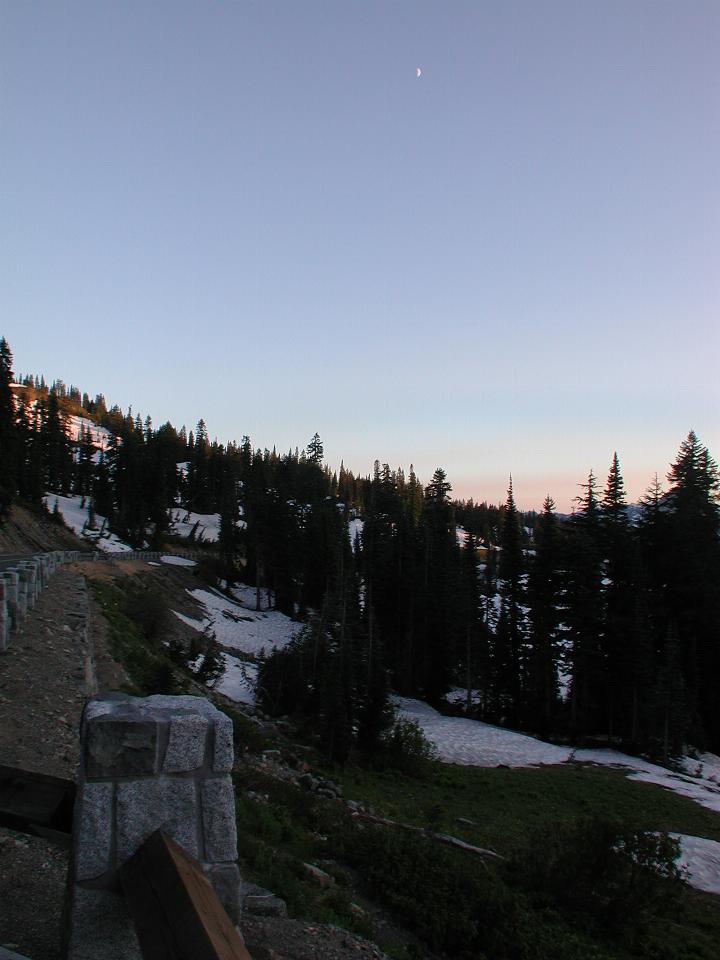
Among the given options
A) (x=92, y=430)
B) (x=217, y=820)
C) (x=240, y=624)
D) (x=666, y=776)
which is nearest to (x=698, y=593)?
(x=666, y=776)

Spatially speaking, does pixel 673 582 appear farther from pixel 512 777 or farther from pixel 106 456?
pixel 106 456

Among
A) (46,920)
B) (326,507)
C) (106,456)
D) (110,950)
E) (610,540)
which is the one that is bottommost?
(46,920)

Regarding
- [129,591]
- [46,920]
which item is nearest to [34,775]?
[46,920]

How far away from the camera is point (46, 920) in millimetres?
4090

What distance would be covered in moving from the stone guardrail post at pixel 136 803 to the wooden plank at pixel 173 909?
0.16 meters

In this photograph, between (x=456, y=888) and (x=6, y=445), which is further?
(x=6, y=445)

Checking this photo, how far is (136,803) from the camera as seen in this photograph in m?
2.71

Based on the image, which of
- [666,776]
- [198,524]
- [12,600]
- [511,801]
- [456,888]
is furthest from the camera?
[198,524]

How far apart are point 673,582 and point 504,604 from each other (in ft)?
39.9

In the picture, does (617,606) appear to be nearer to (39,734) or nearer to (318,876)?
(318,876)

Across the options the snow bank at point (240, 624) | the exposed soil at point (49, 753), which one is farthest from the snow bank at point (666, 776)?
the exposed soil at point (49, 753)

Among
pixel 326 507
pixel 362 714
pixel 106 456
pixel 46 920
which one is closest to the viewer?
pixel 46 920

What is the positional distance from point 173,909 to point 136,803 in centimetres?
83

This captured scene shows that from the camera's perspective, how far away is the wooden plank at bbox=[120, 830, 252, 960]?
5.80ft
